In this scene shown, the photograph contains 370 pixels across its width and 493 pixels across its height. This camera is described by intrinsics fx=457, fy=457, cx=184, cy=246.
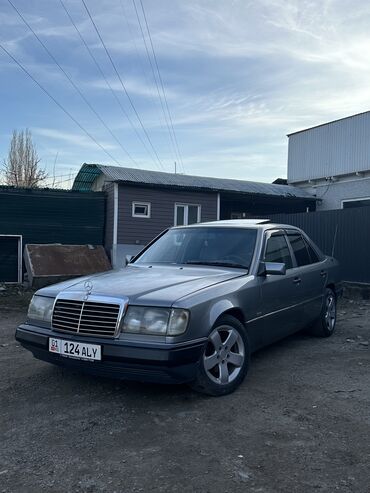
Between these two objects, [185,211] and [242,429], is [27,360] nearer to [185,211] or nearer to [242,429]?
[242,429]

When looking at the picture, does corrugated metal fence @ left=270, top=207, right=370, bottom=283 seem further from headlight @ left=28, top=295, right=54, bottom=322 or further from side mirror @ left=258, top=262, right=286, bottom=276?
headlight @ left=28, top=295, right=54, bottom=322

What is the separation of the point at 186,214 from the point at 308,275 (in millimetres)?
11843

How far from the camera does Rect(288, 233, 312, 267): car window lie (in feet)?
19.4

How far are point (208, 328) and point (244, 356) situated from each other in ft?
2.12

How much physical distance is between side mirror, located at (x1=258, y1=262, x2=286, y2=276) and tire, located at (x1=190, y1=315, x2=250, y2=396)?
0.72 m

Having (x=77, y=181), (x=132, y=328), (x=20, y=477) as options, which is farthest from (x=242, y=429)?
(x=77, y=181)

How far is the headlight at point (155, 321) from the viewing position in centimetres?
361

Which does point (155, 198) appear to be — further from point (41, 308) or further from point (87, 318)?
point (87, 318)

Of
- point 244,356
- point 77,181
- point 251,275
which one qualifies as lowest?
point 244,356

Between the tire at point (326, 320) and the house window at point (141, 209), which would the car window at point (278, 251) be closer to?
the tire at point (326, 320)

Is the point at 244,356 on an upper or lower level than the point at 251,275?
lower

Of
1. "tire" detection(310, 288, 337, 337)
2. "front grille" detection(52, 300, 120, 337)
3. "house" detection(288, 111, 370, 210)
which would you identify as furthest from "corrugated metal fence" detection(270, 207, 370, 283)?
"front grille" detection(52, 300, 120, 337)

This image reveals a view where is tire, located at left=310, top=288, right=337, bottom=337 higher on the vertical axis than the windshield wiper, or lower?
lower

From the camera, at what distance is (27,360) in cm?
531
